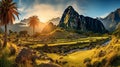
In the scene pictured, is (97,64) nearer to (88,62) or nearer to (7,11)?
(88,62)

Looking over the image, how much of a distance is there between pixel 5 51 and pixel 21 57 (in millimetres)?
6516

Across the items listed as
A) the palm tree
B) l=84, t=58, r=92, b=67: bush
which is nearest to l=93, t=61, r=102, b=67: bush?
l=84, t=58, r=92, b=67: bush

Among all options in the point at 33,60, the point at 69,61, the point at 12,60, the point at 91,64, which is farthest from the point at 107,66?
the point at 12,60

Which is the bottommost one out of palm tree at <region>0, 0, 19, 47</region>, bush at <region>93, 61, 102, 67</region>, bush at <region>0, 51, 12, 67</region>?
bush at <region>93, 61, 102, 67</region>

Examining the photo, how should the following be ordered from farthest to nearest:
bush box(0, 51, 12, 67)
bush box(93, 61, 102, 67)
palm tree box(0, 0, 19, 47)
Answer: bush box(93, 61, 102, 67) → palm tree box(0, 0, 19, 47) → bush box(0, 51, 12, 67)

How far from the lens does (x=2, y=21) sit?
82.9 meters

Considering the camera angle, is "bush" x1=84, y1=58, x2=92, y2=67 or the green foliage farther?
"bush" x1=84, y1=58, x2=92, y2=67

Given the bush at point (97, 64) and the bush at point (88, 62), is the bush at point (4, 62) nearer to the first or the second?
the bush at point (88, 62)

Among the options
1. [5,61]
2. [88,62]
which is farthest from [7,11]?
[88,62]

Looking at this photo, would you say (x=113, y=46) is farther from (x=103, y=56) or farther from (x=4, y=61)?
(x=4, y=61)

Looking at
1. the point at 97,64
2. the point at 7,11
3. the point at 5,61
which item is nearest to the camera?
the point at 5,61

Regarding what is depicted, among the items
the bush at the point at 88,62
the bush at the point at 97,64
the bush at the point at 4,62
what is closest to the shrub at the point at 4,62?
the bush at the point at 4,62

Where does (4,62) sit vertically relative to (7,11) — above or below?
below

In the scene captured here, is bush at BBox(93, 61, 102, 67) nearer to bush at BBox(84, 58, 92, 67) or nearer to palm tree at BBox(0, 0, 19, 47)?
bush at BBox(84, 58, 92, 67)
